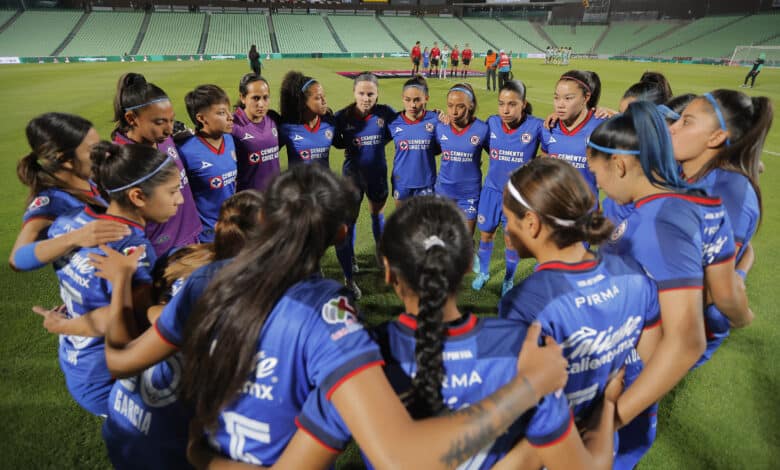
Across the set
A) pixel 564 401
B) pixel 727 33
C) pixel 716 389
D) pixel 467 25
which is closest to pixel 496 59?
pixel 716 389

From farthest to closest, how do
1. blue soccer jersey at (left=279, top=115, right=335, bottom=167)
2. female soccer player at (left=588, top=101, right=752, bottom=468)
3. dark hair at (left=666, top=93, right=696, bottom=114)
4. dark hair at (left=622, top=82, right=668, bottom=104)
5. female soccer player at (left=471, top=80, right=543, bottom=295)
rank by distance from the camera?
blue soccer jersey at (left=279, top=115, right=335, bottom=167) < female soccer player at (left=471, top=80, right=543, bottom=295) < dark hair at (left=622, top=82, right=668, bottom=104) < dark hair at (left=666, top=93, right=696, bottom=114) < female soccer player at (left=588, top=101, right=752, bottom=468)

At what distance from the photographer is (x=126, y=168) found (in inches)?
86.3

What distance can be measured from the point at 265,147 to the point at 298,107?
2.10 feet

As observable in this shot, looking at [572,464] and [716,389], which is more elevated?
[572,464]

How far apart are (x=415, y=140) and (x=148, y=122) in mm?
2877

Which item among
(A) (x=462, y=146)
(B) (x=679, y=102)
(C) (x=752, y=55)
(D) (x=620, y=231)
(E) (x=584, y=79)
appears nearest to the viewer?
(D) (x=620, y=231)

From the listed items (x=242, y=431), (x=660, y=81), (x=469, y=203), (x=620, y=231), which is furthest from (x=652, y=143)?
(x=660, y=81)

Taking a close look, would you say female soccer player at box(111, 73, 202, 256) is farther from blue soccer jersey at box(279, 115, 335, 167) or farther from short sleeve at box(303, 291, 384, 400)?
short sleeve at box(303, 291, 384, 400)

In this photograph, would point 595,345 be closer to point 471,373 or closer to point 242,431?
point 471,373

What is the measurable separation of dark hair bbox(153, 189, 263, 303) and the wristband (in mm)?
973

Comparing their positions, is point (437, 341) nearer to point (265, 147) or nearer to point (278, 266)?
point (278, 266)

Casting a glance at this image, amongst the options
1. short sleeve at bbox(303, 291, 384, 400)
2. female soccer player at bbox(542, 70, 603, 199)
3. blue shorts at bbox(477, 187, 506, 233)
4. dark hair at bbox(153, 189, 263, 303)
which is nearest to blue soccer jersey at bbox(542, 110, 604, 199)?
female soccer player at bbox(542, 70, 603, 199)

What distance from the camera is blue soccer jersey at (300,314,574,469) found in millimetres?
1282

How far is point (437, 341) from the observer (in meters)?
1.25
